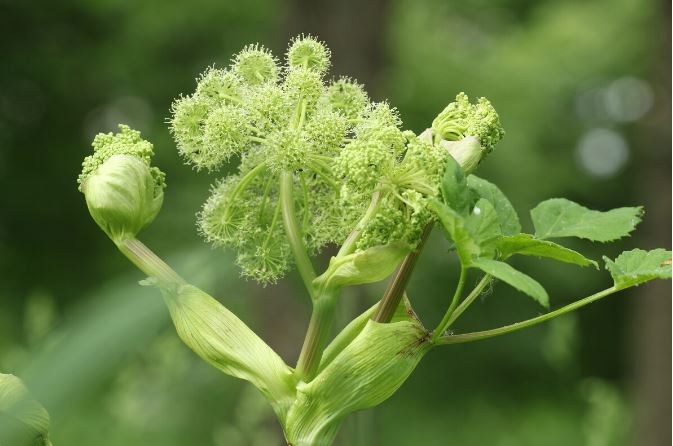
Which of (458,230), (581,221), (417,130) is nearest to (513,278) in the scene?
(458,230)

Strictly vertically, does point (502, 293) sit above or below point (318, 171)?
above

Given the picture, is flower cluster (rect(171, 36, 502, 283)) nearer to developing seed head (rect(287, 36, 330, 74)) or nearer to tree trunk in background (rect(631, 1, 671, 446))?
developing seed head (rect(287, 36, 330, 74))

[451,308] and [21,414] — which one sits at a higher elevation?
[451,308]

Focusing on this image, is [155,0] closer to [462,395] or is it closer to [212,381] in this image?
[212,381]

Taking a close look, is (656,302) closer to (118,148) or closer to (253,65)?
(253,65)

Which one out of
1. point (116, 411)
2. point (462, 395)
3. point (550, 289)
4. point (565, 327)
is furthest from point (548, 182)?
point (565, 327)

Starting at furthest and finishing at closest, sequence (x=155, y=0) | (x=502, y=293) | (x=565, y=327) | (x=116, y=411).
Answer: (x=502, y=293) < (x=155, y=0) < (x=116, y=411) < (x=565, y=327)

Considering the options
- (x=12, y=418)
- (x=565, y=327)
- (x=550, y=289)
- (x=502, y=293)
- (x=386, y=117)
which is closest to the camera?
(x=12, y=418)
